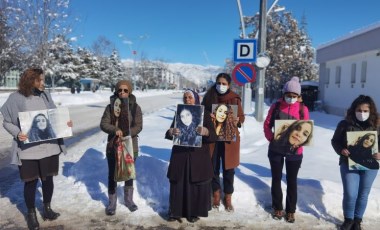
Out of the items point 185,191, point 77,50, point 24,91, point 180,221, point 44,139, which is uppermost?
point 77,50

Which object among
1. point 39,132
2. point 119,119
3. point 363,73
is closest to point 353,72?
point 363,73

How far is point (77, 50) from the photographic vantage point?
7281cm

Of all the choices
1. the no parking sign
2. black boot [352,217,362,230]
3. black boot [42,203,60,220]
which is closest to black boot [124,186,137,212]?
black boot [42,203,60,220]

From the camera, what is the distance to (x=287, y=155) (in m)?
5.06

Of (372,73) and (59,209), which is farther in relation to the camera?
(372,73)

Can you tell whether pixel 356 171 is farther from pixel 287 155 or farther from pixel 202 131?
pixel 202 131

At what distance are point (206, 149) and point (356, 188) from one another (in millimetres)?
1953

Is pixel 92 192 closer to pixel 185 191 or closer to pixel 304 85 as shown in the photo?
pixel 185 191

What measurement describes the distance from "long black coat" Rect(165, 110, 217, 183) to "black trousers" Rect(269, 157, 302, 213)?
923 millimetres

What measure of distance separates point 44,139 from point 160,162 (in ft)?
7.36

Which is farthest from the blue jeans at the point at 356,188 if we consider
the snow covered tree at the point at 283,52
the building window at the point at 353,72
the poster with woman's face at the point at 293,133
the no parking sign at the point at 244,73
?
the snow covered tree at the point at 283,52

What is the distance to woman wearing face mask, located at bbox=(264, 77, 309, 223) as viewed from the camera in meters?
5.06

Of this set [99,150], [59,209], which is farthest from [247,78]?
[59,209]

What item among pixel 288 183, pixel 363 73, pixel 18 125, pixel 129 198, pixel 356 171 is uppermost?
pixel 363 73
